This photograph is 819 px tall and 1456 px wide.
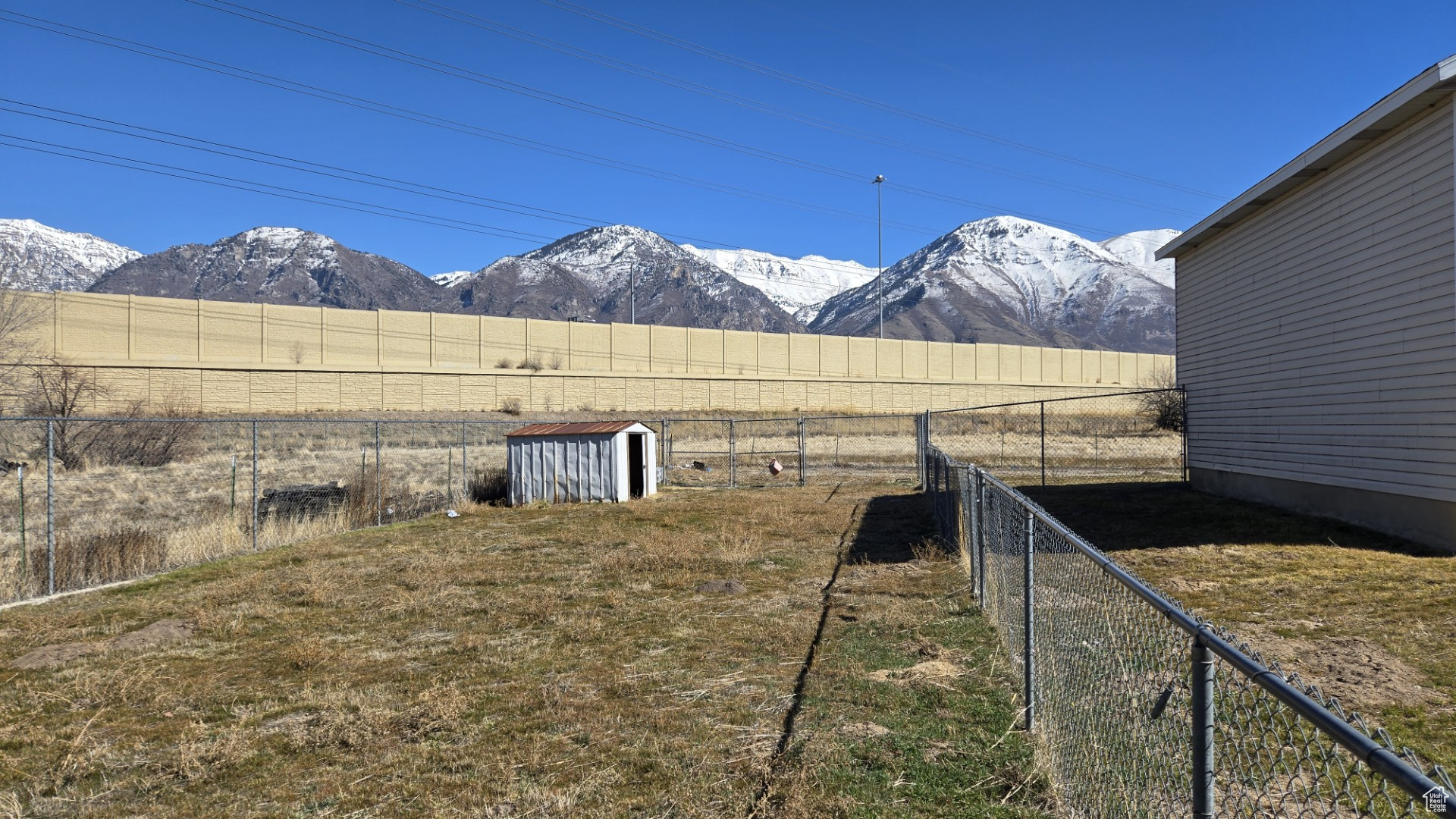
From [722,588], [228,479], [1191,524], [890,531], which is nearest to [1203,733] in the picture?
[722,588]

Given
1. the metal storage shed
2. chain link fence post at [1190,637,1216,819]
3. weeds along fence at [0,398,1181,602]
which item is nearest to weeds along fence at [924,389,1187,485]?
weeds along fence at [0,398,1181,602]

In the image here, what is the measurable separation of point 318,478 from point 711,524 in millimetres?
12225

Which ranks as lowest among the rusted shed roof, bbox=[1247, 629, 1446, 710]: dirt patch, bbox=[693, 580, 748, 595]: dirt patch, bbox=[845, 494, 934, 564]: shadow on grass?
bbox=[693, 580, 748, 595]: dirt patch

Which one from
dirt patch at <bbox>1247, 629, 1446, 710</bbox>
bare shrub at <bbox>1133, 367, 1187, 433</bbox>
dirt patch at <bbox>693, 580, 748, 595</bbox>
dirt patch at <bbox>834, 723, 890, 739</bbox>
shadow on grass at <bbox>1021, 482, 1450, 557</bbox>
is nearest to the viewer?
dirt patch at <bbox>834, 723, 890, 739</bbox>

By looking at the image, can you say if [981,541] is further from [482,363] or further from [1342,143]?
[482,363]

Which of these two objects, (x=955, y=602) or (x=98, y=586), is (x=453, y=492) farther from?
(x=955, y=602)

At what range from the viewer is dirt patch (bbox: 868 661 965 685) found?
6.53 metres

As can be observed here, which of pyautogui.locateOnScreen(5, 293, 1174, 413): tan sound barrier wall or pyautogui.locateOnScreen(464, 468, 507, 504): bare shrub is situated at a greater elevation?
pyautogui.locateOnScreen(5, 293, 1174, 413): tan sound barrier wall

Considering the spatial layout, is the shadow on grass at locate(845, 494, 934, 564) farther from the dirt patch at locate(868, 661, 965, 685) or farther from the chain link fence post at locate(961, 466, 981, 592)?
the dirt patch at locate(868, 661, 965, 685)

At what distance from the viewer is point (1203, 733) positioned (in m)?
2.53

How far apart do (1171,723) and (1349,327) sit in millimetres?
11556

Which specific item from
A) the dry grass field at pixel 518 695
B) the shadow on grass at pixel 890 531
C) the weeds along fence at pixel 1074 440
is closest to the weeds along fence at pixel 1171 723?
the dry grass field at pixel 518 695

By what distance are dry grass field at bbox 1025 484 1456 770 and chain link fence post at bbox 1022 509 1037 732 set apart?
6.95 ft

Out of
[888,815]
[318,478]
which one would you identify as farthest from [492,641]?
[318,478]
